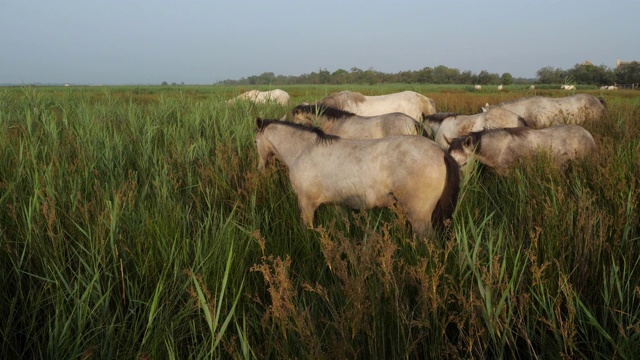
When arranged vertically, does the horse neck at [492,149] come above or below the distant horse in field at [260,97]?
below

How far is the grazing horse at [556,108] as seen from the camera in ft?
29.2

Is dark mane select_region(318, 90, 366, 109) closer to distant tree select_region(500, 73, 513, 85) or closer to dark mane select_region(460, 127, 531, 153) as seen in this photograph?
dark mane select_region(460, 127, 531, 153)

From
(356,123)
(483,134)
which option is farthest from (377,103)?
(483,134)

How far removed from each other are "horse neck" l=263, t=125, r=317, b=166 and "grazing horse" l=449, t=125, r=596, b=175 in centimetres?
245

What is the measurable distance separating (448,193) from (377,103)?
21.2ft

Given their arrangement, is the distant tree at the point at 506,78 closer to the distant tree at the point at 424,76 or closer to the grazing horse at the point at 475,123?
the distant tree at the point at 424,76

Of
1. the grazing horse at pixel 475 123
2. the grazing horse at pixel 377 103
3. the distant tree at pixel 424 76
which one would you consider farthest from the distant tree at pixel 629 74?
the grazing horse at pixel 475 123

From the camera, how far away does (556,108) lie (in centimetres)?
940

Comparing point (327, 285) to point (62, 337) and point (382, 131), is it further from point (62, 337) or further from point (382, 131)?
point (382, 131)

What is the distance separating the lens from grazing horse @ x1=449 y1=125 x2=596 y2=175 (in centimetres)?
532

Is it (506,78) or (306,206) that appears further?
(506,78)

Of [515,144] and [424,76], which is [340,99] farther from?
[424,76]

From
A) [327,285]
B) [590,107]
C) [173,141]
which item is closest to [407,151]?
[327,285]

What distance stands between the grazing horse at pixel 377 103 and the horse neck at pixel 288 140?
4.66 metres
